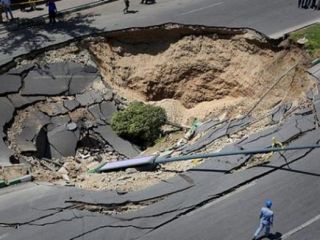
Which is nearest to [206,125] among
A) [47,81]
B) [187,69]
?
[187,69]

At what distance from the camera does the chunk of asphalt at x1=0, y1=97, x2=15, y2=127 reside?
1533 centimetres

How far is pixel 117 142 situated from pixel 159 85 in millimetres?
3611

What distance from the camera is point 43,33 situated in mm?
19141

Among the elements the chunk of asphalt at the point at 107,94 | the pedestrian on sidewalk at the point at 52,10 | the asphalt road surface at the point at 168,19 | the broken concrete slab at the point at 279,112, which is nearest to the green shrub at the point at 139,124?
the chunk of asphalt at the point at 107,94

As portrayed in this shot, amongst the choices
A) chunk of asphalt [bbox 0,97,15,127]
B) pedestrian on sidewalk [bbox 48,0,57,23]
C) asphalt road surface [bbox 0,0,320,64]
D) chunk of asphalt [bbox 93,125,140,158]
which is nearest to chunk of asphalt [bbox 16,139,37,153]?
chunk of asphalt [bbox 0,97,15,127]

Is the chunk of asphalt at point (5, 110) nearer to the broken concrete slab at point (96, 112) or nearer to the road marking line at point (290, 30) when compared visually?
the broken concrete slab at point (96, 112)

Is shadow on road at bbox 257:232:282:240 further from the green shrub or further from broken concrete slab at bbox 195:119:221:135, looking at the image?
the green shrub

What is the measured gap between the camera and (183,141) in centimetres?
1495

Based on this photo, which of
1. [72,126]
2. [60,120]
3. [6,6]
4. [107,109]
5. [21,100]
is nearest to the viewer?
[72,126]

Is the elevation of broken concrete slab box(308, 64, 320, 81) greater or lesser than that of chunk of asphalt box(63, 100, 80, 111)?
greater

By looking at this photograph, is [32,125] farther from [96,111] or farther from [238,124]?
[238,124]

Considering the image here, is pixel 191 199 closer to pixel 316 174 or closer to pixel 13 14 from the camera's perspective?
pixel 316 174

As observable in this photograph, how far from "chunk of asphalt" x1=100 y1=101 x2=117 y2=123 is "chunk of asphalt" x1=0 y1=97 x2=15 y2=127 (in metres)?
2.74

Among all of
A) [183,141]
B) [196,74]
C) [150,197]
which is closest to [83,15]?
[196,74]
